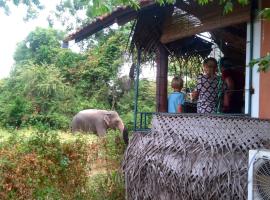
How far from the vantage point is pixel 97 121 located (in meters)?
16.6

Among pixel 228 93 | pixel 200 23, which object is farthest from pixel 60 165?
pixel 200 23

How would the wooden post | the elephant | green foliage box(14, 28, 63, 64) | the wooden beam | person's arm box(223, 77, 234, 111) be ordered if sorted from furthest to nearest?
green foliage box(14, 28, 63, 64) < the elephant < the wooden post < person's arm box(223, 77, 234, 111) < the wooden beam

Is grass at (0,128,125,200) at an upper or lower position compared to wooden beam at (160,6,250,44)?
lower

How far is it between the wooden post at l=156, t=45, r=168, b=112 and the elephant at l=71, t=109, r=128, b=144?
8071 mm

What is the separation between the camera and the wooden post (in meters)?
7.05

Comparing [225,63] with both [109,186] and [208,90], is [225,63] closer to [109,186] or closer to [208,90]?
[208,90]

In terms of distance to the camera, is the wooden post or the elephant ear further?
the elephant ear

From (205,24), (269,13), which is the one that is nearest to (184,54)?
(205,24)

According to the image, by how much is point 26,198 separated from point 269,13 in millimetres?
4046

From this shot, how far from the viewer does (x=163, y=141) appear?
5.71m

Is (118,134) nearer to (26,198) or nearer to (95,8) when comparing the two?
(26,198)

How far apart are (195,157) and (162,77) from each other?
2222mm

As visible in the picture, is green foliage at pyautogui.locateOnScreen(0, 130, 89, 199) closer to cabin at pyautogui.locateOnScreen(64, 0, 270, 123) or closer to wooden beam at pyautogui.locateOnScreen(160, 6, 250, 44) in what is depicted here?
cabin at pyautogui.locateOnScreen(64, 0, 270, 123)

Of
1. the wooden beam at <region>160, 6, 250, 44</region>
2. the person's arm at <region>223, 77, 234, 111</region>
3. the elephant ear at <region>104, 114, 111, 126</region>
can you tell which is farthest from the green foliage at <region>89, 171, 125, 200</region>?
the elephant ear at <region>104, 114, 111, 126</region>
